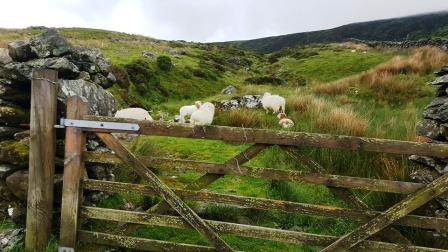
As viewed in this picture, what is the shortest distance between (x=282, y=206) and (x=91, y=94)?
391 centimetres

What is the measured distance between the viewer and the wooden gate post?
5742mm

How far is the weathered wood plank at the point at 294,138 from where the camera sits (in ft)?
16.8

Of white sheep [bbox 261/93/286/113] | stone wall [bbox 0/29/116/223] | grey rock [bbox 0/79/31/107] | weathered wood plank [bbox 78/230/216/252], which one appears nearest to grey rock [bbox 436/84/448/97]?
weathered wood plank [bbox 78/230/216/252]

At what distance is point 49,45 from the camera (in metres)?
7.60

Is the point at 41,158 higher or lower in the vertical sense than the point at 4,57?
lower

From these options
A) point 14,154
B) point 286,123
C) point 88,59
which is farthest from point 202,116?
point 14,154

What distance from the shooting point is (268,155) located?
1005 centimetres

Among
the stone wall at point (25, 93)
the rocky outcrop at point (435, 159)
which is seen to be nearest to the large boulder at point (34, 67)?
the stone wall at point (25, 93)

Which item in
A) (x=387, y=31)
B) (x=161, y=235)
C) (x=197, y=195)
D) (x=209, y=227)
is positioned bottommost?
(x=161, y=235)

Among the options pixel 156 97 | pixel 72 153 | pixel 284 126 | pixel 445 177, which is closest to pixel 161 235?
pixel 72 153

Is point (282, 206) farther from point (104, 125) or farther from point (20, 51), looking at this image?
point (20, 51)

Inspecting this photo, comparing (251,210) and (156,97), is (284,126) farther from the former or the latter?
(156,97)

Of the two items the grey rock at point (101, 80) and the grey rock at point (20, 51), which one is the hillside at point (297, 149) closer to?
the grey rock at point (101, 80)

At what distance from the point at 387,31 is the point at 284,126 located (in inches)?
6300
